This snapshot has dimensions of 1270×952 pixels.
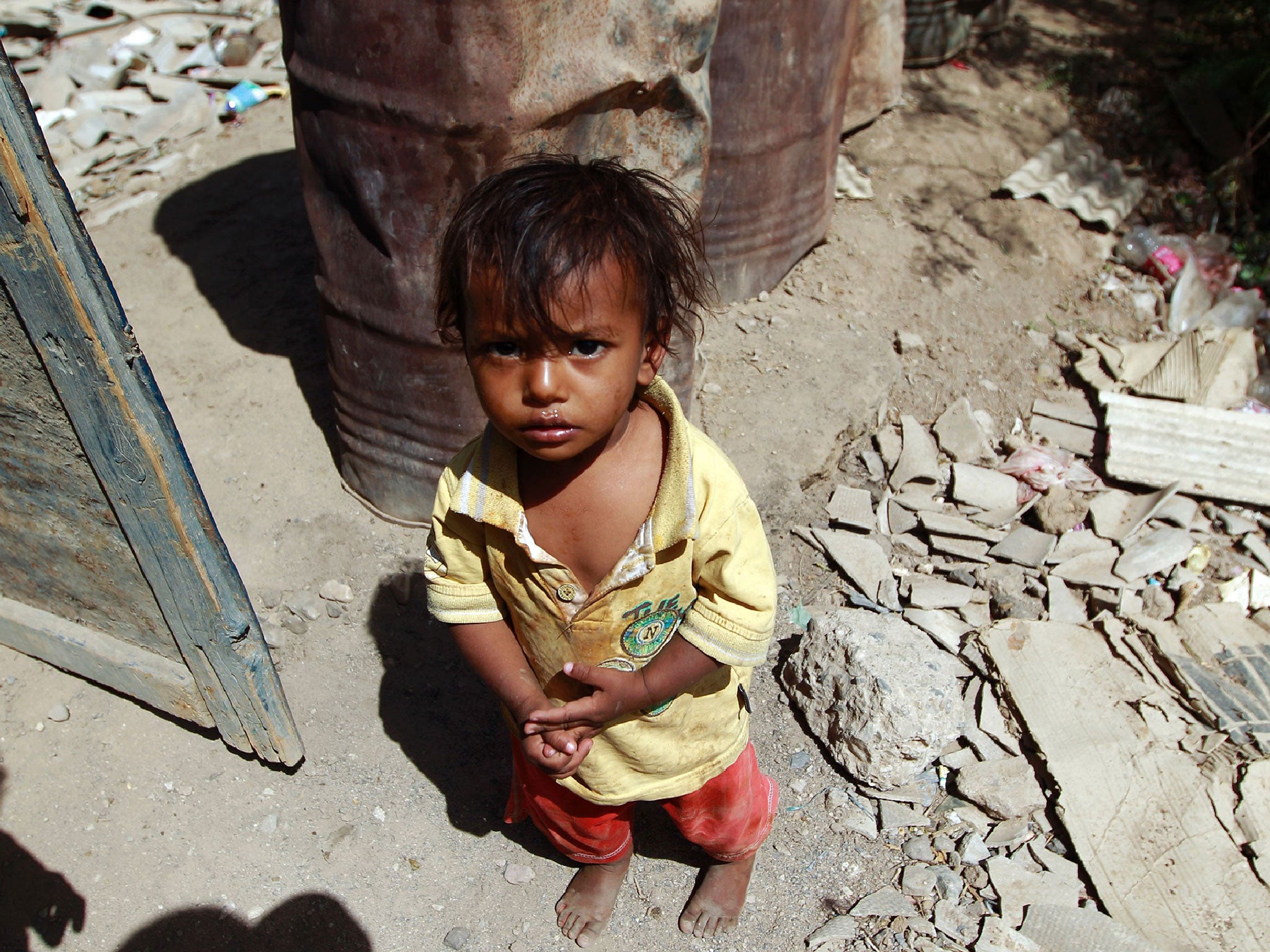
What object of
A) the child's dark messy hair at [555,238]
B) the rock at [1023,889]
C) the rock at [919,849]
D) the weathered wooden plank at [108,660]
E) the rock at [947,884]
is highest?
the child's dark messy hair at [555,238]

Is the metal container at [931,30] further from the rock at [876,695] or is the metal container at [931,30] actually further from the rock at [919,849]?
the rock at [919,849]

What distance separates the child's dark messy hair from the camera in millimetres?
1191

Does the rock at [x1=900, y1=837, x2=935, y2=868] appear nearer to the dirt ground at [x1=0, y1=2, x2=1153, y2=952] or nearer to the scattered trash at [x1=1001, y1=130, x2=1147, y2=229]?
the dirt ground at [x1=0, y1=2, x2=1153, y2=952]

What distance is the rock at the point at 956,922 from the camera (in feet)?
6.74

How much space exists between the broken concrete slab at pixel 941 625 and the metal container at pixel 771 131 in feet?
5.45

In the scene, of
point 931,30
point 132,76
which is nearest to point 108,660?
point 132,76

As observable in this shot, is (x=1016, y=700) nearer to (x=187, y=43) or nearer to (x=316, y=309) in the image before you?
(x=316, y=309)

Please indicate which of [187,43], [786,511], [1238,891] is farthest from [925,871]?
[187,43]

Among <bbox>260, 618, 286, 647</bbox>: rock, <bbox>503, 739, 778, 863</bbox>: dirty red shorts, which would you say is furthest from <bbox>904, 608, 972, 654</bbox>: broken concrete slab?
<bbox>260, 618, 286, 647</bbox>: rock

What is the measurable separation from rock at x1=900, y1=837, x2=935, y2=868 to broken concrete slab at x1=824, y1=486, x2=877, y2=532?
1076mm

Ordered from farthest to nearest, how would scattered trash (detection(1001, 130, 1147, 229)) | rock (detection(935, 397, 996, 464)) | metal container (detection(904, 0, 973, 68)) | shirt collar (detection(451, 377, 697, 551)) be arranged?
metal container (detection(904, 0, 973, 68))
scattered trash (detection(1001, 130, 1147, 229))
rock (detection(935, 397, 996, 464))
shirt collar (detection(451, 377, 697, 551))

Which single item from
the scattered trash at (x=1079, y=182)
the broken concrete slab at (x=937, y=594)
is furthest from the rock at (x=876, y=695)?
the scattered trash at (x=1079, y=182)

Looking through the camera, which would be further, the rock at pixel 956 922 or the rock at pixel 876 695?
the rock at pixel 876 695

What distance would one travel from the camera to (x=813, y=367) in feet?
11.7
